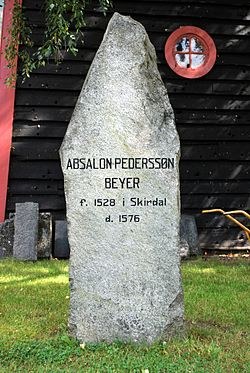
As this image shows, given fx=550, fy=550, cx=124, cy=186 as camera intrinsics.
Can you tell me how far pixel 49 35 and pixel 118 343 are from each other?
453 cm

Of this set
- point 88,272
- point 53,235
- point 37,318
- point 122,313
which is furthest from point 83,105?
point 53,235

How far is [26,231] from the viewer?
265 inches

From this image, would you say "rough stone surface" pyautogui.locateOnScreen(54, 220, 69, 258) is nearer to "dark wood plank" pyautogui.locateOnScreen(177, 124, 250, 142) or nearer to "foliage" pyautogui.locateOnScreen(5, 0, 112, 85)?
"foliage" pyautogui.locateOnScreen(5, 0, 112, 85)

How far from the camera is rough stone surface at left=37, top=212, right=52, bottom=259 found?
22.4 feet

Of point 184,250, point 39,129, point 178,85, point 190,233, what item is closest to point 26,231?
point 39,129

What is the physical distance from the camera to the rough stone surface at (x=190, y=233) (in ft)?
23.9

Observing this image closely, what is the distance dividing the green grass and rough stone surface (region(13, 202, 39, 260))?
1.20 meters

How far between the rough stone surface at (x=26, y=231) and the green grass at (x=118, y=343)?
3.93 ft

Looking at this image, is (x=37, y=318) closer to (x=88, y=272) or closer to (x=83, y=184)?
(x=88, y=272)

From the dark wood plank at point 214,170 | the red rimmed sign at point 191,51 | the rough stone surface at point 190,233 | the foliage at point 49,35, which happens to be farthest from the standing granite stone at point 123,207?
the red rimmed sign at point 191,51

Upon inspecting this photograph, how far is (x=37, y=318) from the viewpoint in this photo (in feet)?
13.3

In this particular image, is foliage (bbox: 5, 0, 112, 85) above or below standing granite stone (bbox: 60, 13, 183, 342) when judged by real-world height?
above

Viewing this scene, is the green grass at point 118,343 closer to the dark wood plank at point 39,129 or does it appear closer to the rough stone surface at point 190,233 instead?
the rough stone surface at point 190,233

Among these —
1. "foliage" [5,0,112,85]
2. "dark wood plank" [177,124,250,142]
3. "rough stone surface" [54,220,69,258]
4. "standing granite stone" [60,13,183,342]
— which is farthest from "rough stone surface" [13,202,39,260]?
"standing granite stone" [60,13,183,342]
